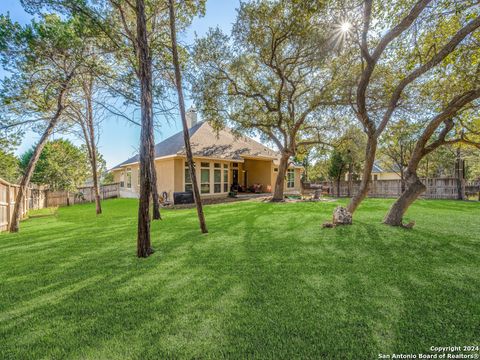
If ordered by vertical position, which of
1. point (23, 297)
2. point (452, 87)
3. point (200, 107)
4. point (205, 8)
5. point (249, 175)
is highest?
point (205, 8)

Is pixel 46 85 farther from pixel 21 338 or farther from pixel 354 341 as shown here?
pixel 354 341

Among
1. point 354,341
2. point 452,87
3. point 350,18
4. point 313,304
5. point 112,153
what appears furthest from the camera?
point 112,153

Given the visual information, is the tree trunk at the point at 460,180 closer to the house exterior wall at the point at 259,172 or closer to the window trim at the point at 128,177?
the house exterior wall at the point at 259,172

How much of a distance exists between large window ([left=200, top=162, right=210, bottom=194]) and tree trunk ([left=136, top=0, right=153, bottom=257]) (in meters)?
9.95

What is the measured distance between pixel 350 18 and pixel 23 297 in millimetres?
8969

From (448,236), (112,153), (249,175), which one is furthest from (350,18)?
(249,175)

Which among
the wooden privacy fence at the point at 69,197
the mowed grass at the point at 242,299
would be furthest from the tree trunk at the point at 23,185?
the wooden privacy fence at the point at 69,197

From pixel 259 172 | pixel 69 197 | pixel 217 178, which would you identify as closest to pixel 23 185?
pixel 217 178

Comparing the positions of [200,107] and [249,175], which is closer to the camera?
[200,107]

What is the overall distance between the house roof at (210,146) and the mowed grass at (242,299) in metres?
9.36

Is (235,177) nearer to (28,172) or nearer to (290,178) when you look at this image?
(290,178)

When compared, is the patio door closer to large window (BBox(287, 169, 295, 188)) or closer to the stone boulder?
large window (BBox(287, 169, 295, 188))

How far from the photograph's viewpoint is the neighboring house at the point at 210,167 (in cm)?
1359

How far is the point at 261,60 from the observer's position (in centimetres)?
1034
